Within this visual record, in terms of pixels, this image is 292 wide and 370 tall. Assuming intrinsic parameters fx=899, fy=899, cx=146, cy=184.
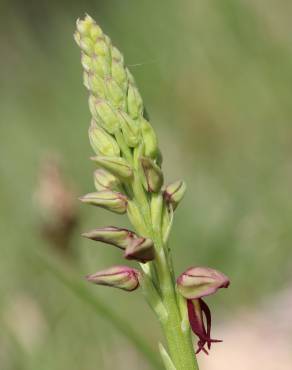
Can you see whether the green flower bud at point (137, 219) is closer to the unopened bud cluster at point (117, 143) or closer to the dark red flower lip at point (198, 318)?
the unopened bud cluster at point (117, 143)

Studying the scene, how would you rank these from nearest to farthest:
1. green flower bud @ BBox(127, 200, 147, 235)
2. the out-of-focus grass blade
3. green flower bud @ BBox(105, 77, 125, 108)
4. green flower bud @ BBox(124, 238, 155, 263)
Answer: green flower bud @ BBox(124, 238, 155, 263) → green flower bud @ BBox(127, 200, 147, 235) → green flower bud @ BBox(105, 77, 125, 108) → the out-of-focus grass blade

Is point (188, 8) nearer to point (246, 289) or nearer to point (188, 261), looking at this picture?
point (188, 261)

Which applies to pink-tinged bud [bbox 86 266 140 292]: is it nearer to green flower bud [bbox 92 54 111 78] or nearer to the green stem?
the green stem

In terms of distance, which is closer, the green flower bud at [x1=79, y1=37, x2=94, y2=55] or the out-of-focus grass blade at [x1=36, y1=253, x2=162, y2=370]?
the green flower bud at [x1=79, y1=37, x2=94, y2=55]

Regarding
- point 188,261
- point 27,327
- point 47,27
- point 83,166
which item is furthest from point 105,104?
point 47,27

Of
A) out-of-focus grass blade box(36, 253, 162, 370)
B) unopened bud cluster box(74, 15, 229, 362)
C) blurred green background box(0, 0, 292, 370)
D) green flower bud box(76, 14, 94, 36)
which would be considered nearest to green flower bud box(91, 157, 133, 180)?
unopened bud cluster box(74, 15, 229, 362)

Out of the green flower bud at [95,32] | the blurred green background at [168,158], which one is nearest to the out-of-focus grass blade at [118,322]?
the blurred green background at [168,158]
